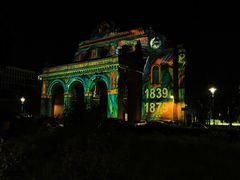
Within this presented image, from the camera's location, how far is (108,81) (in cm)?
4544

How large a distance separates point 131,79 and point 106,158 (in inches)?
1595

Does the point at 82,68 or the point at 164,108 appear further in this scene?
the point at 82,68

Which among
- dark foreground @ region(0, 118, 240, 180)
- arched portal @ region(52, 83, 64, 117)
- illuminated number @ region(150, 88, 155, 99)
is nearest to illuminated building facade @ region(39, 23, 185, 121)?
illuminated number @ region(150, 88, 155, 99)

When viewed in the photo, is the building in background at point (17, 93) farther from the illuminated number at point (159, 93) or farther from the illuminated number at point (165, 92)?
the illuminated number at point (165, 92)

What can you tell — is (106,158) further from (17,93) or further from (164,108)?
(17,93)

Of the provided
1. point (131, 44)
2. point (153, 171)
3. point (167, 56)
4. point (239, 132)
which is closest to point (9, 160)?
point (153, 171)

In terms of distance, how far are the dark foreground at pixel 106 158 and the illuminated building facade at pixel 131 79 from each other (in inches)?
1216

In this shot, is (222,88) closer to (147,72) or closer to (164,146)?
(147,72)

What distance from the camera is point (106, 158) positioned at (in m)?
7.75

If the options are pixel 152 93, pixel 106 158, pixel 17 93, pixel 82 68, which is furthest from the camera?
pixel 17 93

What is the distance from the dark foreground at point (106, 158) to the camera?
7.32 meters

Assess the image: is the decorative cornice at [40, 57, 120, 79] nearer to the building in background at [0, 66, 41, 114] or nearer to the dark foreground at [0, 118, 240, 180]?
the building in background at [0, 66, 41, 114]

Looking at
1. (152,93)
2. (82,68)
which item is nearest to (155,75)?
(152,93)

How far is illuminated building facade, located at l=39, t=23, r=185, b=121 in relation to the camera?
44.6 metres
